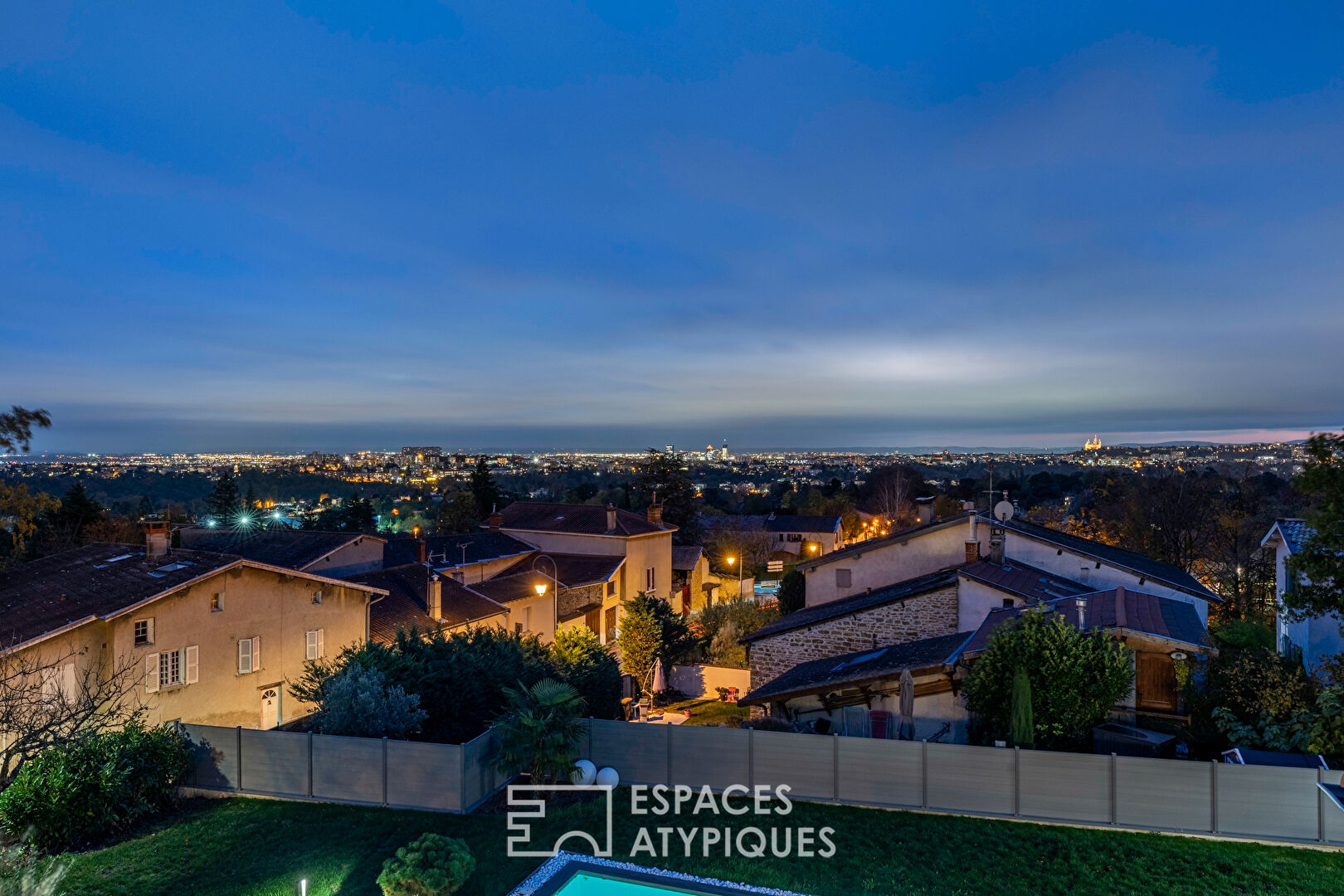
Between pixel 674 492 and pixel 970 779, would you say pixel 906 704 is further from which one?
pixel 674 492

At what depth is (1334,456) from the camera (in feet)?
39.1

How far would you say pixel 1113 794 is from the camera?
40.2ft

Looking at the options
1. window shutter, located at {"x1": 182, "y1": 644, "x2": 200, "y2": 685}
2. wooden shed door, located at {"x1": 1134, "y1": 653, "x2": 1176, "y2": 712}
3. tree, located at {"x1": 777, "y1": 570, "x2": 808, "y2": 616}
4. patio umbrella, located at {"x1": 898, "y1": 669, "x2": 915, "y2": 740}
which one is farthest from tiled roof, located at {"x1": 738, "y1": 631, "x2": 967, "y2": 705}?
window shutter, located at {"x1": 182, "y1": 644, "x2": 200, "y2": 685}

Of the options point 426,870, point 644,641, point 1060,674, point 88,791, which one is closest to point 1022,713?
point 1060,674

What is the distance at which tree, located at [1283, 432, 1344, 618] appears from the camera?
11.7 metres

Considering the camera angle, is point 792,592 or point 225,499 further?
point 225,499

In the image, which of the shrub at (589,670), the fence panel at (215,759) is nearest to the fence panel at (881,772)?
the shrub at (589,670)

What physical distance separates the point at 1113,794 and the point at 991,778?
6.25ft

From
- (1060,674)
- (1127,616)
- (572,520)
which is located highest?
(1127,616)

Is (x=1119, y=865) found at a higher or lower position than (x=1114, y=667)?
lower

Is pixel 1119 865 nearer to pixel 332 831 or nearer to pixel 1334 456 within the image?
pixel 1334 456

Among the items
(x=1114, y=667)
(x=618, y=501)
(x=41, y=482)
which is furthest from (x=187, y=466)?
(x=1114, y=667)

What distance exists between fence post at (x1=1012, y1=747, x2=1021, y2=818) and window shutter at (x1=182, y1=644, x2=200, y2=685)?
19.8 meters

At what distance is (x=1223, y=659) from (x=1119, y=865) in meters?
7.75
